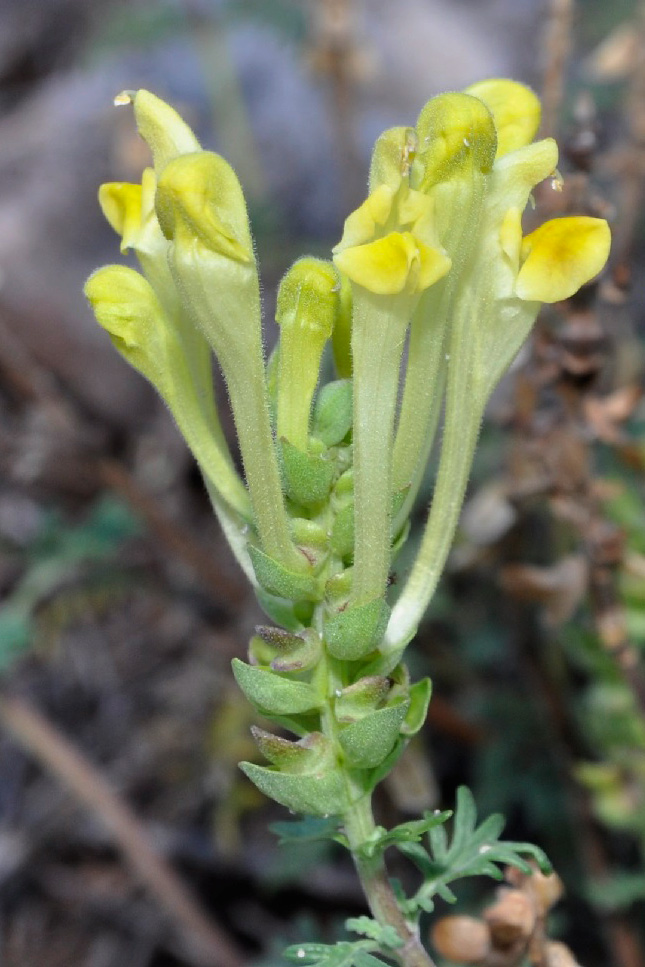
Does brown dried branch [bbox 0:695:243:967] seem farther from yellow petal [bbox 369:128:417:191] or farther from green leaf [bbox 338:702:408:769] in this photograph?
yellow petal [bbox 369:128:417:191]

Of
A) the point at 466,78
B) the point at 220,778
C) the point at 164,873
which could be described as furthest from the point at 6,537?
the point at 466,78

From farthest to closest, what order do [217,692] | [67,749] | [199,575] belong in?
[217,692]
[199,575]
[67,749]

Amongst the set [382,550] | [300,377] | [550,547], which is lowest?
[550,547]

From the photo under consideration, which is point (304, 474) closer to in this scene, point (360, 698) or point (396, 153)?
point (360, 698)

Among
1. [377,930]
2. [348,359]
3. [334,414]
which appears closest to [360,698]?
[377,930]

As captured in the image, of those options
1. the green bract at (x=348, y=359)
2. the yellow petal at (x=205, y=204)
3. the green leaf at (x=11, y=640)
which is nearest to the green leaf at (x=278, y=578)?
the green bract at (x=348, y=359)

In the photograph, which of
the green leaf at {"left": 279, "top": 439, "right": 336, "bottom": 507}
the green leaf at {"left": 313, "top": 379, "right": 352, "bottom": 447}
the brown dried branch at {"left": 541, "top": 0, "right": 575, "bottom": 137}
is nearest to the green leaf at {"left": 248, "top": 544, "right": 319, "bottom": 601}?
the green leaf at {"left": 279, "top": 439, "right": 336, "bottom": 507}

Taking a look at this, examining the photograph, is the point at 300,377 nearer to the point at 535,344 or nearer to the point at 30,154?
the point at 535,344
